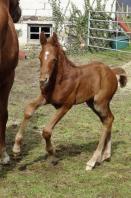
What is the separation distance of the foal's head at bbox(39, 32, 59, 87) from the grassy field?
3.07ft

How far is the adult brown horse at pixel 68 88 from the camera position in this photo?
4719mm

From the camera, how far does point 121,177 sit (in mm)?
4840

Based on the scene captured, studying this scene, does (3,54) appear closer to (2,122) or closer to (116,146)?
(2,122)

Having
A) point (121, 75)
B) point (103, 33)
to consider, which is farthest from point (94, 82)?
point (103, 33)

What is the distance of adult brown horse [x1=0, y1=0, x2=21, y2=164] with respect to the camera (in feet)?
14.4

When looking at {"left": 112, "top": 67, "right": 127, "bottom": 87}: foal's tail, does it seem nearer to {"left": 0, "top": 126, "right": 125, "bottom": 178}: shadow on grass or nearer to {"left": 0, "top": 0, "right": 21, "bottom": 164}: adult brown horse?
{"left": 0, "top": 126, "right": 125, "bottom": 178}: shadow on grass

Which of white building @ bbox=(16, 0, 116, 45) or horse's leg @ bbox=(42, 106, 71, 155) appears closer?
horse's leg @ bbox=(42, 106, 71, 155)

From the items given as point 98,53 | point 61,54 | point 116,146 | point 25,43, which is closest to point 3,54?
point 61,54

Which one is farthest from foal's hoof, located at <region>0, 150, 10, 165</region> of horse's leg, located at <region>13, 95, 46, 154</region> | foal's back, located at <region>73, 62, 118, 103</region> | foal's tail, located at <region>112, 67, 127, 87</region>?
foal's tail, located at <region>112, 67, 127, 87</region>

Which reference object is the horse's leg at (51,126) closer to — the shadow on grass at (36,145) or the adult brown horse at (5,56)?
the shadow on grass at (36,145)

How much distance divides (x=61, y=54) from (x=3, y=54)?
618mm

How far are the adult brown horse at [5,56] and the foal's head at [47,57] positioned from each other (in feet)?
1.00

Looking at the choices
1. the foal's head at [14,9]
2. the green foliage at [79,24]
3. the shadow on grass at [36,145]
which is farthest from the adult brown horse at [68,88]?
the green foliage at [79,24]

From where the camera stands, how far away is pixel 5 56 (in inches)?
184
